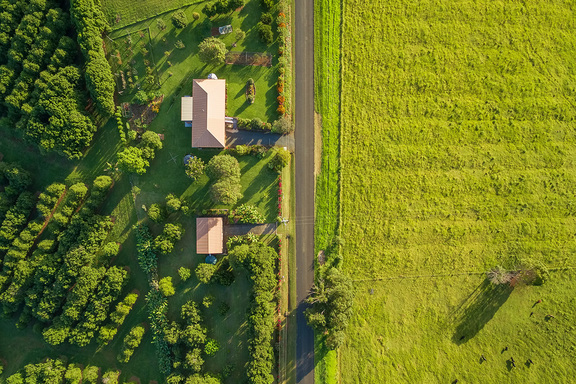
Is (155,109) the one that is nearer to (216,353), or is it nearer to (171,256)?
(171,256)

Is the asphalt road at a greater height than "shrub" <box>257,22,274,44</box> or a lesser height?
lesser

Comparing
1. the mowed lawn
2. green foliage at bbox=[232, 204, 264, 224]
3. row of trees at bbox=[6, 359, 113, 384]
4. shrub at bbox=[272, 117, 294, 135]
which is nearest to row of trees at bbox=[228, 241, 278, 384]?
green foliage at bbox=[232, 204, 264, 224]

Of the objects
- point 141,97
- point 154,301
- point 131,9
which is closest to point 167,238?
point 154,301

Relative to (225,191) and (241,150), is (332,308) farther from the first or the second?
(241,150)

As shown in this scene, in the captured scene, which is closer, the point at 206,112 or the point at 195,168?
the point at 195,168

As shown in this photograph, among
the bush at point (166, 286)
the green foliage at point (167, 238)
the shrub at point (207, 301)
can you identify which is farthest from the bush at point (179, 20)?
the shrub at point (207, 301)

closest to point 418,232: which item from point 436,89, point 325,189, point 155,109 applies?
point 325,189

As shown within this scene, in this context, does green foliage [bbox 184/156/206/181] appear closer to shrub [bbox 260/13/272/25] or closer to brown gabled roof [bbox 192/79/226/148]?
brown gabled roof [bbox 192/79/226/148]
